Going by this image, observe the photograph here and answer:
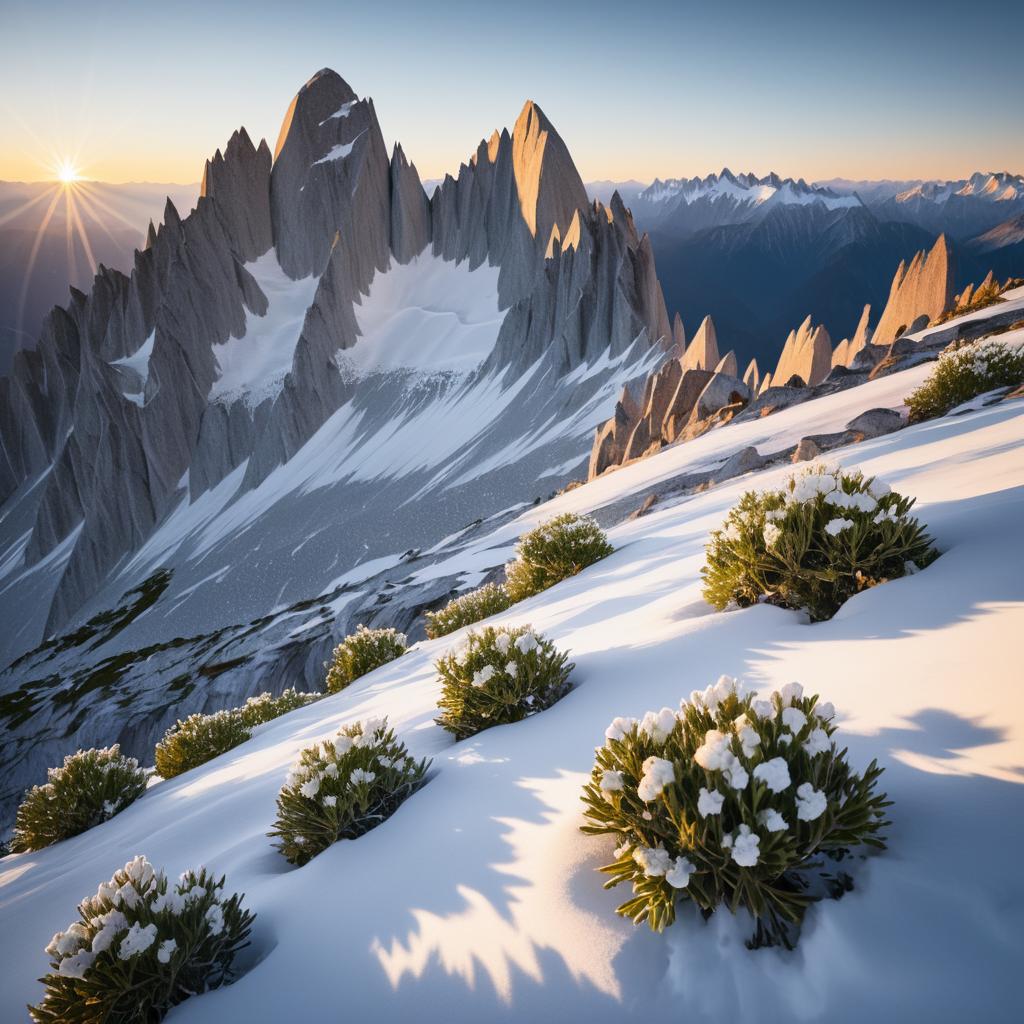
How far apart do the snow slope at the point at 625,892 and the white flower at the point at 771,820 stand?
1.25 feet

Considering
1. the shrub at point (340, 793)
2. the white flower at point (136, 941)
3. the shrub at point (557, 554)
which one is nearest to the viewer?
the white flower at point (136, 941)

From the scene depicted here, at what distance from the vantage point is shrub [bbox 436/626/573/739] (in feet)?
15.2

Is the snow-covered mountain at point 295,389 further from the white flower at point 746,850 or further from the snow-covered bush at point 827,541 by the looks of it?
the white flower at point 746,850

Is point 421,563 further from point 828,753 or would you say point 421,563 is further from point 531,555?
point 828,753

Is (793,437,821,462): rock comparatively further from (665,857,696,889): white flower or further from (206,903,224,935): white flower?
(206,903,224,935): white flower

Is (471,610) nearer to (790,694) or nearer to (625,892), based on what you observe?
(625,892)

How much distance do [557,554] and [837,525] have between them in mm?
7010

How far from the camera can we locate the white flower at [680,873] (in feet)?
6.84

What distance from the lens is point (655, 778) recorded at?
7.22 ft

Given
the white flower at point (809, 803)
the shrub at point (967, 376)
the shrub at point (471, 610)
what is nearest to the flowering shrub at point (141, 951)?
the white flower at point (809, 803)

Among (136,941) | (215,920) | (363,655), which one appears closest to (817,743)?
(215,920)

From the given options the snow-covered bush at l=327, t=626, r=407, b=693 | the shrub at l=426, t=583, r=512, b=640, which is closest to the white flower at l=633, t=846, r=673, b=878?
the shrub at l=426, t=583, r=512, b=640

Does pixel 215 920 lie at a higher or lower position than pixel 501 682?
lower

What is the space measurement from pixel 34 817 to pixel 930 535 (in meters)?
10.7
